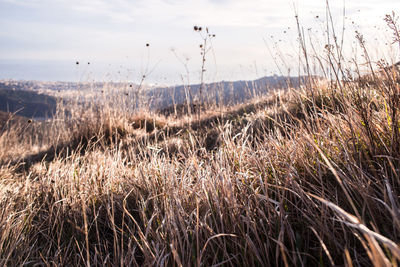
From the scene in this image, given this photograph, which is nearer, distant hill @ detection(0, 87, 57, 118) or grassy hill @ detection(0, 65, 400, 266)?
grassy hill @ detection(0, 65, 400, 266)

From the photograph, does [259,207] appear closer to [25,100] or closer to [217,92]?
[217,92]

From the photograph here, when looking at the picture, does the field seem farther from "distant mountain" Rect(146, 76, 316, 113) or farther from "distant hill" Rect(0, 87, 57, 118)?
"distant hill" Rect(0, 87, 57, 118)

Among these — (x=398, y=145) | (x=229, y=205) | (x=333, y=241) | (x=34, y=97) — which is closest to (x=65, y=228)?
(x=229, y=205)

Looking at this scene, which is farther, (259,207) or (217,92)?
(217,92)


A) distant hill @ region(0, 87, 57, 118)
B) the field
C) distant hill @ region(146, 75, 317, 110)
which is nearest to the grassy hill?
the field

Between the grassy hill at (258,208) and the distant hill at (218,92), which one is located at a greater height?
the distant hill at (218,92)

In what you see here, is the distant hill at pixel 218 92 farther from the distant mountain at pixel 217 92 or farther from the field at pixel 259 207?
the field at pixel 259 207

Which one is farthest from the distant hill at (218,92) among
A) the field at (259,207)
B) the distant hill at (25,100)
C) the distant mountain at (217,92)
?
the distant hill at (25,100)

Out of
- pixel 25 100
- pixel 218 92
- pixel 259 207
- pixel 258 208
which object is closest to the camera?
pixel 258 208

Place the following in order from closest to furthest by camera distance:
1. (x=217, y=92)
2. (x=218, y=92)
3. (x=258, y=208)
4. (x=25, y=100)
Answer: (x=258, y=208) < (x=218, y=92) < (x=217, y=92) < (x=25, y=100)

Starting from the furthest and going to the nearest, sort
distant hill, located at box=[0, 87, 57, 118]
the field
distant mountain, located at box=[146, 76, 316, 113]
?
distant hill, located at box=[0, 87, 57, 118] < distant mountain, located at box=[146, 76, 316, 113] < the field

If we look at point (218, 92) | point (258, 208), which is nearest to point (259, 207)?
point (258, 208)

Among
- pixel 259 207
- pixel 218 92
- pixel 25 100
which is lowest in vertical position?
pixel 259 207

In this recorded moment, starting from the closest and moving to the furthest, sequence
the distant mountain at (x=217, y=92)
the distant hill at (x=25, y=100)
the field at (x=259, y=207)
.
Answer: the field at (x=259, y=207) → the distant mountain at (x=217, y=92) → the distant hill at (x=25, y=100)
